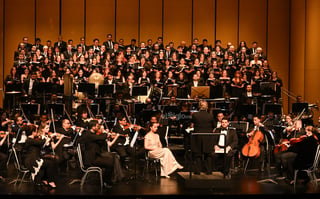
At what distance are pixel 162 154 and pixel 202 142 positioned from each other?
33.2 inches

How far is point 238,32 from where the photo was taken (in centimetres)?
2041

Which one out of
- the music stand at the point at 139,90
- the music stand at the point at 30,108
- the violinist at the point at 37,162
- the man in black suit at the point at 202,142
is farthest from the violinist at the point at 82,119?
the man in black suit at the point at 202,142

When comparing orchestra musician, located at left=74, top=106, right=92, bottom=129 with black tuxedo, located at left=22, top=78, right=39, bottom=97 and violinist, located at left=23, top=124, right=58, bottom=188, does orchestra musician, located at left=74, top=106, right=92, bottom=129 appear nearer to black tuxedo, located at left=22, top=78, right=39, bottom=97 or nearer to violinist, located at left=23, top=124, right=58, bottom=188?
violinist, located at left=23, top=124, right=58, bottom=188

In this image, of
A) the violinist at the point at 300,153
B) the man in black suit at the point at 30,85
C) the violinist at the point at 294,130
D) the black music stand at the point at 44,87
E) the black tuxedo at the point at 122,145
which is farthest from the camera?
the man in black suit at the point at 30,85

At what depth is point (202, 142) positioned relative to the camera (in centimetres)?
1039

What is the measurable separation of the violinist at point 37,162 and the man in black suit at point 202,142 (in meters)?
2.72

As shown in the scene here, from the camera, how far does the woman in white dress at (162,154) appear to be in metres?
10.6

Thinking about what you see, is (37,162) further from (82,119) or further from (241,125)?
(241,125)

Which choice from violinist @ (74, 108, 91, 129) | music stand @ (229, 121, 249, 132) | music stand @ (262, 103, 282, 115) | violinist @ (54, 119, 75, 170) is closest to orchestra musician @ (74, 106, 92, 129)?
violinist @ (74, 108, 91, 129)

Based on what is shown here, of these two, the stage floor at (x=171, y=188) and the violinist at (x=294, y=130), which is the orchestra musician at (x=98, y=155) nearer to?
the stage floor at (x=171, y=188)

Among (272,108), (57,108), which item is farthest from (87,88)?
(272,108)

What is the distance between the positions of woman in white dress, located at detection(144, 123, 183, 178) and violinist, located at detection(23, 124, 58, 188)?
6.62 ft

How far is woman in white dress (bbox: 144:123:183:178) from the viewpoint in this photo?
1062cm

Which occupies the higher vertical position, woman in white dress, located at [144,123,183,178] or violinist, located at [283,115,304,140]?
violinist, located at [283,115,304,140]
